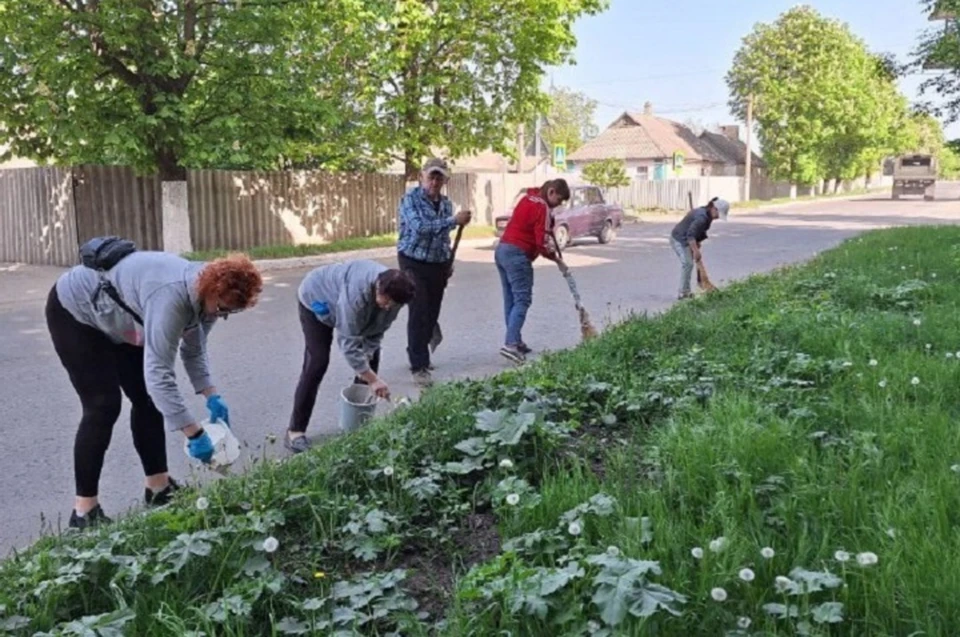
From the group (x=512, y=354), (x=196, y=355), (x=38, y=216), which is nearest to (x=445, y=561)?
(x=196, y=355)

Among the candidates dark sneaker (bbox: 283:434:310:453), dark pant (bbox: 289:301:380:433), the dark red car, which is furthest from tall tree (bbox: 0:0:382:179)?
dark sneaker (bbox: 283:434:310:453)

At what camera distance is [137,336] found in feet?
13.6

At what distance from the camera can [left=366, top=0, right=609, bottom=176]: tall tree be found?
20.5 m

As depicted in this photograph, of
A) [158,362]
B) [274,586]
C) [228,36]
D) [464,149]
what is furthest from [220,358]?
[464,149]

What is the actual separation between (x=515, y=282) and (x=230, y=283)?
4.34 m

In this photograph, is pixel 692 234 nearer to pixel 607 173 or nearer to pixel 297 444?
pixel 297 444

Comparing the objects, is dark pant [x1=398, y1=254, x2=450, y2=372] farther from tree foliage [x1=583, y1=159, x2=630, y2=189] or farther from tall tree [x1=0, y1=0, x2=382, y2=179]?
tree foliage [x1=583, y1=159, x2=630, y2=189]

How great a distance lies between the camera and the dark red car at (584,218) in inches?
869

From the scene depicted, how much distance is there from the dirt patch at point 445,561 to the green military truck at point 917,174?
5424 cm

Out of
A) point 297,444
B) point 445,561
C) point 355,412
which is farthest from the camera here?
point 297,444

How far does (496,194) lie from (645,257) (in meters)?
11.6

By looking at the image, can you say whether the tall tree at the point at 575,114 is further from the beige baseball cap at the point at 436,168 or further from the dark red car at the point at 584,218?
the beige baseball cap at the point at 436,168

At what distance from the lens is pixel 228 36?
1536cm

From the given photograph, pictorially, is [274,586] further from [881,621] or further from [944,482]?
[944,482]
